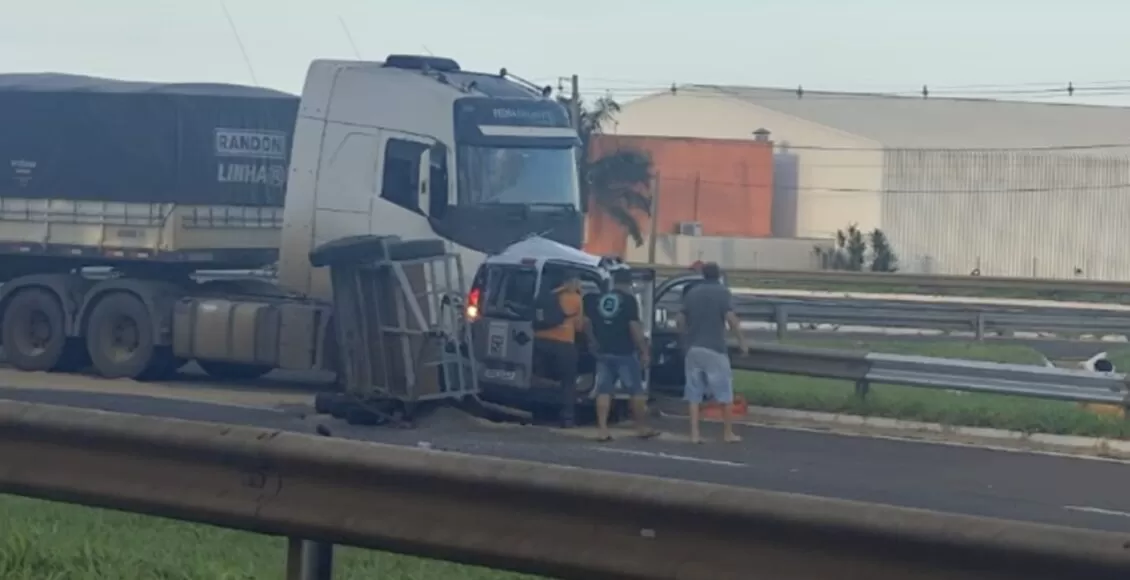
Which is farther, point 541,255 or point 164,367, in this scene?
point 164,367

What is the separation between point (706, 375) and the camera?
650 inches

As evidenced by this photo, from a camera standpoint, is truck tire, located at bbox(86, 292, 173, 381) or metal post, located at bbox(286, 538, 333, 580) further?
truck tire, located at bbox(86, 292, 173, 381)

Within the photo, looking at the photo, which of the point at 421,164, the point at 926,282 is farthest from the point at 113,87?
the point at 926,282

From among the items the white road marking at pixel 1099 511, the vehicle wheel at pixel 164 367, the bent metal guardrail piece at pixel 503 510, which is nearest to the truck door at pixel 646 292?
the vehicle wheel at pixel 164 367

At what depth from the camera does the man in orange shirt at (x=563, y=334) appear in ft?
55.6

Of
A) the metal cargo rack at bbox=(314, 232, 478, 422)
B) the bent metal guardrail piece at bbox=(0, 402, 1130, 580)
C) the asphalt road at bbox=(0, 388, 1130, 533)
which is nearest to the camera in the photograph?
the bent metal guardrail piece at bbox=(0, 402, 1130, 580)

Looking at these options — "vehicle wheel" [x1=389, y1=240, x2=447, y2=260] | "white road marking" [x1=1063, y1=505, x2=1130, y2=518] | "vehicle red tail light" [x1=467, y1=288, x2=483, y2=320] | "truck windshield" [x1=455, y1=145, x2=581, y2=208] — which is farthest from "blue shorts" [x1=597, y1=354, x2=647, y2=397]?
"white road marking" [x1=1063, y1=505, x2=1130, y2=518]

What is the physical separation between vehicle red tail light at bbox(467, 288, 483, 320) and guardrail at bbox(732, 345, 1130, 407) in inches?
115

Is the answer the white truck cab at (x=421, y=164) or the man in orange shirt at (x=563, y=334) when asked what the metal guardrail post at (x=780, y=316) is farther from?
the man in orange shirt at (x=563, y=334)

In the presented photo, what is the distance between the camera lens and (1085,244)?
223 feet

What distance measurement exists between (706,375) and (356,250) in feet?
11.3

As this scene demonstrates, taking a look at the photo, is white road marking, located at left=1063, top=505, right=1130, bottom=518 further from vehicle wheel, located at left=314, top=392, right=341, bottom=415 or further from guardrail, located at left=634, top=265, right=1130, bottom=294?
guardrail, located at left=634, top=265, right=1130, bottom=294

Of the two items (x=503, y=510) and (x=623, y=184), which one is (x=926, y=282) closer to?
(x=623, y=184)

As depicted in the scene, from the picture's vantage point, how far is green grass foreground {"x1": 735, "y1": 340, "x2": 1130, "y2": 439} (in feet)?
56.2
